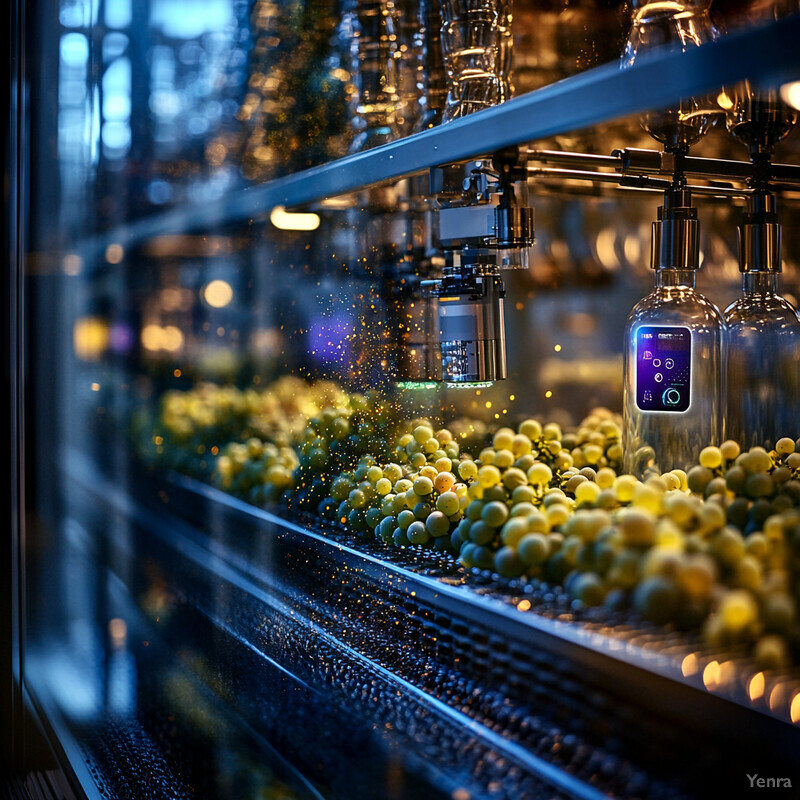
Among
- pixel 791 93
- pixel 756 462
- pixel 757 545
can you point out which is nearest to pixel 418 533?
pixel 756 462

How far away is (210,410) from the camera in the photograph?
160 centimetres

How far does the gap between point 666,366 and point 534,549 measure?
0.94 feet

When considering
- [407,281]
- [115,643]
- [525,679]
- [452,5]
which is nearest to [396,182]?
[407,281]

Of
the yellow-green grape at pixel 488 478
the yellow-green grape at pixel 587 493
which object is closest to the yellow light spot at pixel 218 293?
the yellow-green grape at pixel 488 478

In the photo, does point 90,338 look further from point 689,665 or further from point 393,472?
point 689,665

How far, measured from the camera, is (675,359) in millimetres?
853

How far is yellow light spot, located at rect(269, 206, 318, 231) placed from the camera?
113 cm

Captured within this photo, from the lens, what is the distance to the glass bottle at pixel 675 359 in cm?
84

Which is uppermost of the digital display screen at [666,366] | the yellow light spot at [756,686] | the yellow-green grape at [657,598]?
the digital display screen at [666,366]

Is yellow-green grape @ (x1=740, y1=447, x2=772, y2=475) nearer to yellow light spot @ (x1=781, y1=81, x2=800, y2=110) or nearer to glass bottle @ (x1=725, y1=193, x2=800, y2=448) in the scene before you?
glass bottle @ (x1=725, y1=193, x2=800, y2=448)

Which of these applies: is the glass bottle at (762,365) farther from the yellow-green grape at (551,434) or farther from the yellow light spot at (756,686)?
the yellow light spot at (756,686)

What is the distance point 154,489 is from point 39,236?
0.54m

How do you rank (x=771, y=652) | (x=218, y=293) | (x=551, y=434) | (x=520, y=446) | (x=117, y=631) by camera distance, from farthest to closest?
(x=218, y=293) < (x=117, y=631) < (x=551, y=434) < (x=520, y=446) < (x=771, y=652)

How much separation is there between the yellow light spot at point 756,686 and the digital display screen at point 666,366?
40 cm
